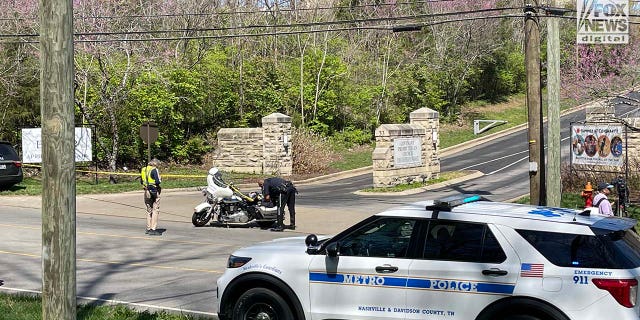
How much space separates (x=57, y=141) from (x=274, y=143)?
92.1 feet

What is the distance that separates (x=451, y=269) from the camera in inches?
285

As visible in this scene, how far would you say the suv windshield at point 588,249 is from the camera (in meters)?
6.75

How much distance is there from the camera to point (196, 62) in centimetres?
3928

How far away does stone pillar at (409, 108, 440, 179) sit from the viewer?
1235 inches

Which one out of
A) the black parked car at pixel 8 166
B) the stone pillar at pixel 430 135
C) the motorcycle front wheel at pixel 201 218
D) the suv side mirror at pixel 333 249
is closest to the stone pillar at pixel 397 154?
the stone pillar at pixel 430 135

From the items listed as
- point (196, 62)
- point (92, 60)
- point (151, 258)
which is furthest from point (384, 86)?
point (151, 258)

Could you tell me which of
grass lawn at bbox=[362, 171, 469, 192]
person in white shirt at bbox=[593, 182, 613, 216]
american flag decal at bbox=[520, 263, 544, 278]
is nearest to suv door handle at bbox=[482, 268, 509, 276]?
american flag decal at bbox=[520, 263, 544, 278]

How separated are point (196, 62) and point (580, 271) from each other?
3411 centimetres

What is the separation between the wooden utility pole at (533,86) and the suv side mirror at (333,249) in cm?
1074

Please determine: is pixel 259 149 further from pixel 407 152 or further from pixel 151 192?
pixel 151 192

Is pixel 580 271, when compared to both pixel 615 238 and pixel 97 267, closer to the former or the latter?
pixel 615 238

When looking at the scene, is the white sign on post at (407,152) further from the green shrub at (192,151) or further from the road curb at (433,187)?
the green shrub at (192,151)

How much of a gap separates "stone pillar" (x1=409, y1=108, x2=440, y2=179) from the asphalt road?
1.39 meters

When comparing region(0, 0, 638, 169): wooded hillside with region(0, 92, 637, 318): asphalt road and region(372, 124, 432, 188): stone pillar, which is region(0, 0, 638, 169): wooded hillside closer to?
region(372, 124, 432, 188): stone pillar
